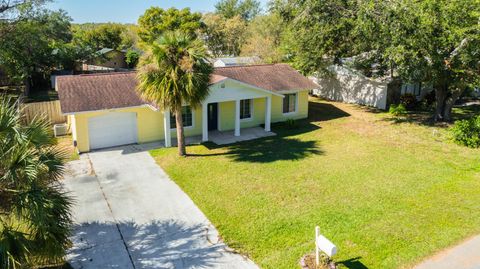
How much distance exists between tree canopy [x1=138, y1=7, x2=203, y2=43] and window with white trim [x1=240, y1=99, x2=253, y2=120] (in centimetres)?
3671

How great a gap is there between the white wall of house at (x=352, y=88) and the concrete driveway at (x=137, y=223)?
16.8m

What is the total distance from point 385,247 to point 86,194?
1032cm

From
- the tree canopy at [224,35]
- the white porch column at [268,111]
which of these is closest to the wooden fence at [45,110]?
the white porch column at [268,111]

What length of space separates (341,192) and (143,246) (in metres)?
7.34

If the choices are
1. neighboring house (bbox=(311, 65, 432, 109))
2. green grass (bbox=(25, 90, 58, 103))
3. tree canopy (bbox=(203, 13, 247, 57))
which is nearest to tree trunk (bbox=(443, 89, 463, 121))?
neighboring house (bbox=(311, 65, 432, 109))

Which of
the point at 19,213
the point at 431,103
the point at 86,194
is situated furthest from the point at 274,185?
the point at 431,103

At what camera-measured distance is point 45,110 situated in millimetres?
22047

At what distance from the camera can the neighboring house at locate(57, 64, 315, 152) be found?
1792 cm

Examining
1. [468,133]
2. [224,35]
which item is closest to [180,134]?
[468,133]

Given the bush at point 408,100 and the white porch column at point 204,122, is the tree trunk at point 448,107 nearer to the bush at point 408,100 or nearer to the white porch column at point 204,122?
the bush at point 408,100

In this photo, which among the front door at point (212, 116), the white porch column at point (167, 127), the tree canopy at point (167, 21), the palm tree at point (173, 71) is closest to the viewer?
the palm tree at point (173, 71)

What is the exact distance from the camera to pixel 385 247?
34.1 feet

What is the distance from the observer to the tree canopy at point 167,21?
56594 mm

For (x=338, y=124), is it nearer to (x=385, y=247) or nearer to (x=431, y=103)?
(x=431, y=103)
